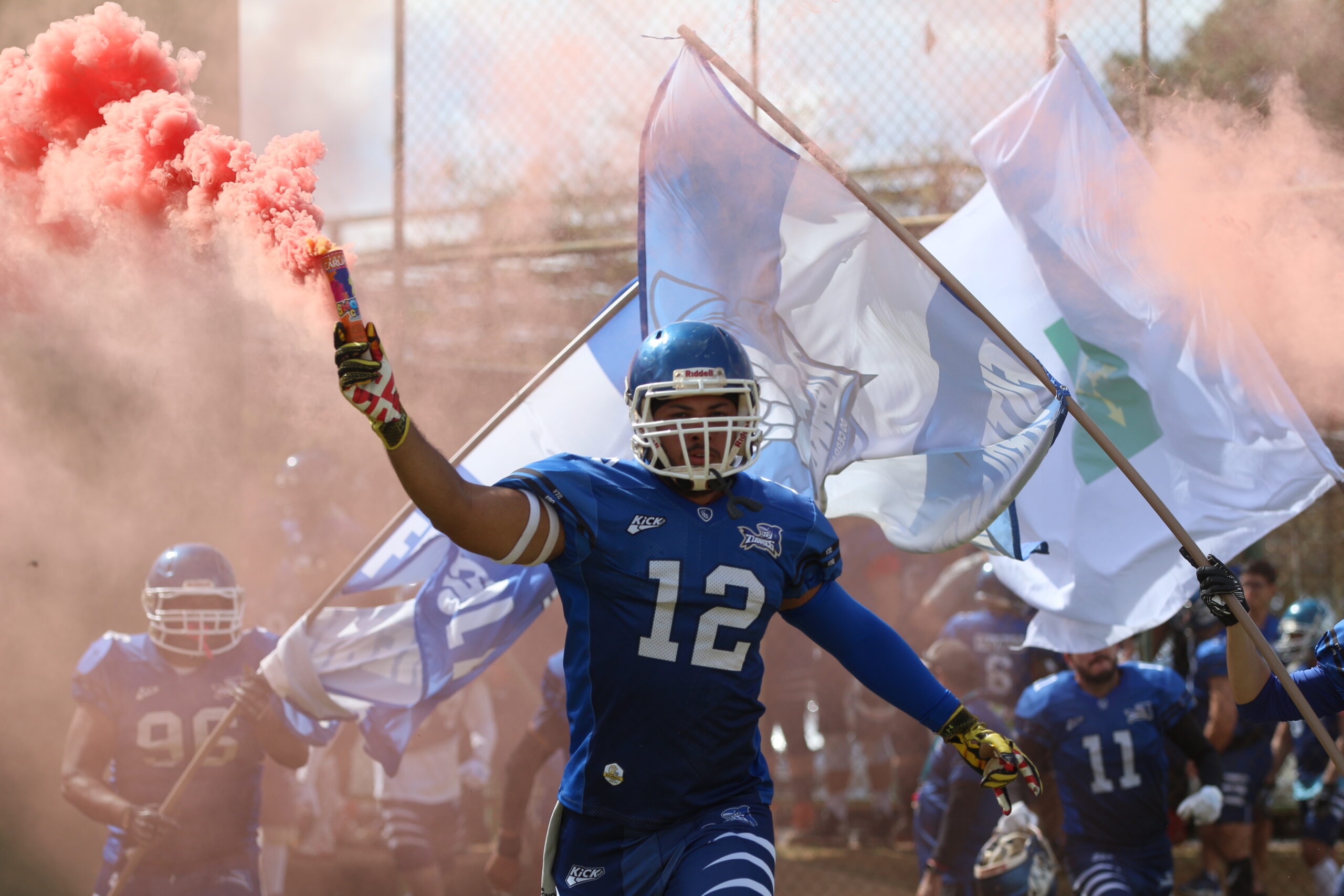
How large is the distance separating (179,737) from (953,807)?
11.7 feet

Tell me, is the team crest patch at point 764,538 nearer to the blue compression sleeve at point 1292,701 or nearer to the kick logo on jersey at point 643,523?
the kick logo on jersey at point 643,523

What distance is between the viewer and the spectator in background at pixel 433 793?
6773mm

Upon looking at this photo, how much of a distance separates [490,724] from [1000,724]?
10.2ft

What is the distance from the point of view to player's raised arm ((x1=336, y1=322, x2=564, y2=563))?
261cm

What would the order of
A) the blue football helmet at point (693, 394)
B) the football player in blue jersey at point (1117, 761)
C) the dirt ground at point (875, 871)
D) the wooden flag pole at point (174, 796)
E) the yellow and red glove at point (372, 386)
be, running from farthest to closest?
the dirt ground at point (875, 871)
the football player in blue jersey at point (1117, 761)
the wooden flag pole at point (174, 796)
the blue football helmet at point (693, 394)
the yellow and red glove at point (372, 386)

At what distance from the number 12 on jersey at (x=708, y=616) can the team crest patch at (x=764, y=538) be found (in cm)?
8

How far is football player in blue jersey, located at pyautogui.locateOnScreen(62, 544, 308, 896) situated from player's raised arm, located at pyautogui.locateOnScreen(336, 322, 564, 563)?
257 cm

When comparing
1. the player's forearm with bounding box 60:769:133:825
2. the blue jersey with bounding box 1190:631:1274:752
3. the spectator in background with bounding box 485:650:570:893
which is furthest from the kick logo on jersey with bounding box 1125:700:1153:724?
the player's forearm with bounding box 60:769:133:825

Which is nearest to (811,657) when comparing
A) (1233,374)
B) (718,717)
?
(1233,374)

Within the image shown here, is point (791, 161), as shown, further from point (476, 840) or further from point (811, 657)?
point (476, 840)

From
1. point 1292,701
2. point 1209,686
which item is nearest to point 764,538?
point 1292,701

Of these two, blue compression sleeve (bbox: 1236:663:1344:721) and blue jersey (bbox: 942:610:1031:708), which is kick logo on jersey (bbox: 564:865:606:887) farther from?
blue jersey (bbox: 942:610:1031:708)

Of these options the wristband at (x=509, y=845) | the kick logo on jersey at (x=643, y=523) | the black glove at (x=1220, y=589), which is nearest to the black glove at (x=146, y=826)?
the wristband at (x=509, y=845)

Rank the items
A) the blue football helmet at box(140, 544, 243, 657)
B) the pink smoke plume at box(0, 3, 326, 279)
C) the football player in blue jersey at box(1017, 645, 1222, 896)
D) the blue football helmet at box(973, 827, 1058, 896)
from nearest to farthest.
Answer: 1. the pink smoke plume at box(0, 3, 326, 279)
2. the blue football helmet at box(140, 544, 243, 657)
3. the blue football helmet at box(973, 827, 1058, 896)
4. the football player in blue jersey at box(1017, 645, 1222, 896)
